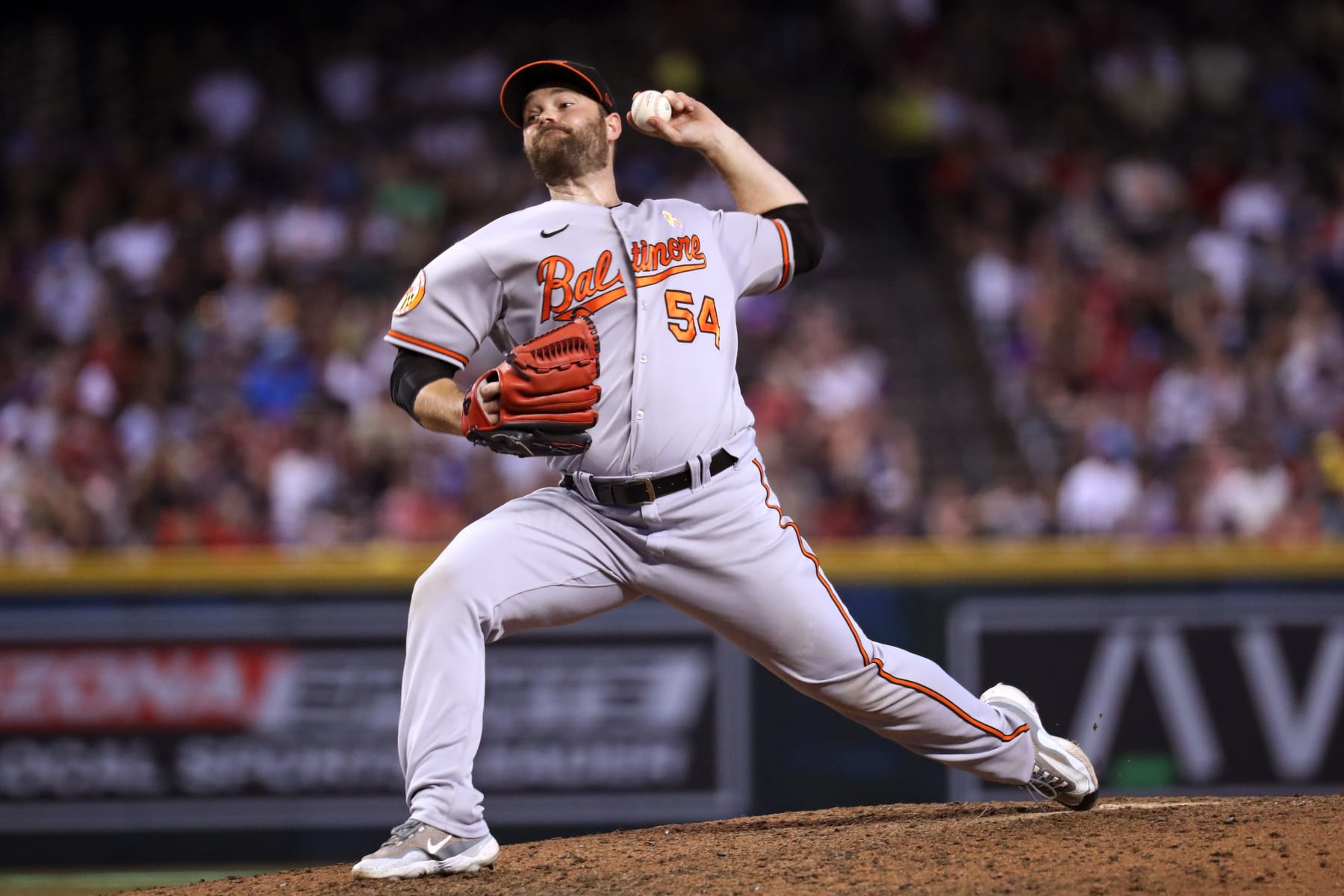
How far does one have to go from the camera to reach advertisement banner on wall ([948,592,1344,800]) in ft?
20.9

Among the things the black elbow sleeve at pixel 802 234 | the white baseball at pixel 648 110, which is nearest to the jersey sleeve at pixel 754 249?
the black elbow sleeve at pixel 802 234

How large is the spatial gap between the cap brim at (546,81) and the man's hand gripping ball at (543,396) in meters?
0.66

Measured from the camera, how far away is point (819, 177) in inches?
447

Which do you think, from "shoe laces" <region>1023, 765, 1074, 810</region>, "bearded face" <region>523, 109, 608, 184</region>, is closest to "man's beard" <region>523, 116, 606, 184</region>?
"bearded face" <region>523, 109, 608, 184</region>

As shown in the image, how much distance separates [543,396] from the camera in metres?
3.15

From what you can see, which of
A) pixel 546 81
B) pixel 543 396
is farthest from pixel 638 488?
pixel 546 81

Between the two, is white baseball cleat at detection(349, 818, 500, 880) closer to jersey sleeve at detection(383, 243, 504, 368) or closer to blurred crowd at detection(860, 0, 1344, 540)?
jersey sleeve at detection(383, 243, 504, 368)

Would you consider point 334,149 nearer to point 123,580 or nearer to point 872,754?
point 123,580

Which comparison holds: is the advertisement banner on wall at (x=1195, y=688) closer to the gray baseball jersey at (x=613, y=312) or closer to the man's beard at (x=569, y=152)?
the gray baseball jersey at (x=613, y=312)

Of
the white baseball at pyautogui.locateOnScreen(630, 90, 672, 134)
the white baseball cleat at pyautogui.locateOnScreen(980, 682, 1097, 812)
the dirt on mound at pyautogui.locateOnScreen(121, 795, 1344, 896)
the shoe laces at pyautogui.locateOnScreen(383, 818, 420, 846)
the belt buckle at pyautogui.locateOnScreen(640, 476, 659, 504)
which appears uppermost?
the white baseball at pyautogui.locateOnScreen(630, 90, 672, 134)

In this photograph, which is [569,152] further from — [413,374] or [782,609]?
[782,609]

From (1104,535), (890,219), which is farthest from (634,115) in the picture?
(890,219)

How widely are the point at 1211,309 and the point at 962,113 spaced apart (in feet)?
9.70

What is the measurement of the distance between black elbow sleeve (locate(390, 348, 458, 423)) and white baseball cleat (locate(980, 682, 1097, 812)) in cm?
165
